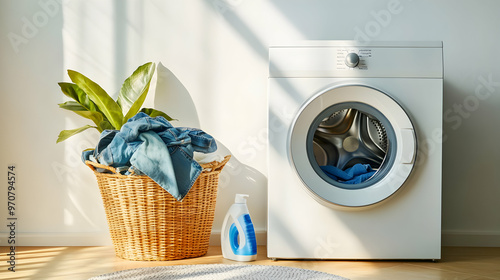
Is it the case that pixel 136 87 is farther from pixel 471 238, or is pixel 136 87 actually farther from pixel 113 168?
pixel 471 238

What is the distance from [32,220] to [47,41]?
86 centimetres

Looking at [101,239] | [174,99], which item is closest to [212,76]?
[174,99]

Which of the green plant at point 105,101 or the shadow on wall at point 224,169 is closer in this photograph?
the green plant at point 105,101

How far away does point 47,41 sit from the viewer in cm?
235

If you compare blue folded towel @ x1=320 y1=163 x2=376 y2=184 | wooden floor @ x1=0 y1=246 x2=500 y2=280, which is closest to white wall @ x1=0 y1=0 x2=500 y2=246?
wooden floor @ x1=0 y1=246 x2=500 y2=280

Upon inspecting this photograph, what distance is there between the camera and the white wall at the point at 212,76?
7.66 feet

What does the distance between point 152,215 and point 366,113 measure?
0.93 meters

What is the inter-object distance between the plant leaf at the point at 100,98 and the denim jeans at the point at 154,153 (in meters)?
0.27

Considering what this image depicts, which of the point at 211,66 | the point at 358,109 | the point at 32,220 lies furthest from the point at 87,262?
the point at 358,109

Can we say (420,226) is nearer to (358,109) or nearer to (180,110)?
(358,109)

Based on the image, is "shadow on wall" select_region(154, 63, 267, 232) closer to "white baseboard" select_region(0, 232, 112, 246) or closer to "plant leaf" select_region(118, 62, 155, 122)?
"plant leaf" select_region(118, 62, 155, 122)

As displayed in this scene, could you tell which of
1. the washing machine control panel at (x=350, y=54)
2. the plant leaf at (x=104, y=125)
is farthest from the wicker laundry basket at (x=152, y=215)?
the washing machine control panel at (x=350, y=54)

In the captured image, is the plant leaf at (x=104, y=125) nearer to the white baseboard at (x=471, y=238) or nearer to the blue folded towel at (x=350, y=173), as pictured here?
the blue folded towel at (x=350, y=173)

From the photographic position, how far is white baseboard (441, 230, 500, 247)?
2.35m
